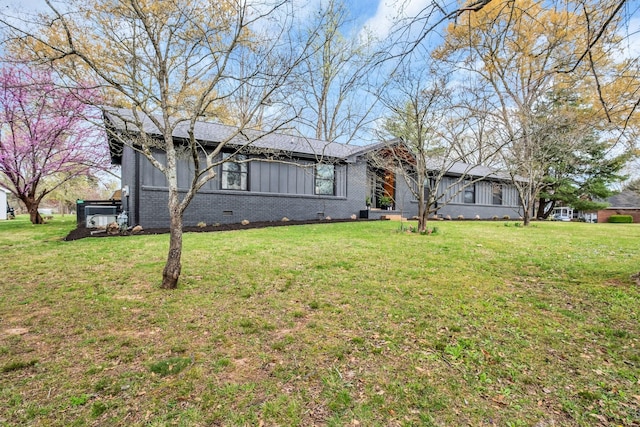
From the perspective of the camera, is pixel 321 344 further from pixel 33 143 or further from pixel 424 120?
pixel 33 143

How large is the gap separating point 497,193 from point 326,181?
13.8 meters

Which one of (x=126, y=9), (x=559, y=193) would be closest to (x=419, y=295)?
(x=126, y=9)

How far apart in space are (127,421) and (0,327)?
237 cm

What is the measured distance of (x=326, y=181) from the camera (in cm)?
1434

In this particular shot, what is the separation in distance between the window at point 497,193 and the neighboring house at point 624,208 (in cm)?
1692

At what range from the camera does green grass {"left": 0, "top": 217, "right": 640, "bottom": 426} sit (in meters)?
2.03

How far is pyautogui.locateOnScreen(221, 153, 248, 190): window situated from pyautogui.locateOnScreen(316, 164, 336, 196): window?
351 cm

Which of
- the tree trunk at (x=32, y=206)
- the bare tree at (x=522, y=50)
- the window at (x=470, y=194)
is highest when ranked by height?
the bare tree at (x=522, y=50)

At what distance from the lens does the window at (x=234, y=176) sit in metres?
11.8

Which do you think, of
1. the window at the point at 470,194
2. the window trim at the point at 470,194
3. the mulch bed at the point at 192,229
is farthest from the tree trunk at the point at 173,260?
the window at the point at 470,194

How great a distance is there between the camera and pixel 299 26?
14.8 feet

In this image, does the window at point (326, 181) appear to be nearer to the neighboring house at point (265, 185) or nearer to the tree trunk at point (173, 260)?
the neighboring house at point (265, 185)

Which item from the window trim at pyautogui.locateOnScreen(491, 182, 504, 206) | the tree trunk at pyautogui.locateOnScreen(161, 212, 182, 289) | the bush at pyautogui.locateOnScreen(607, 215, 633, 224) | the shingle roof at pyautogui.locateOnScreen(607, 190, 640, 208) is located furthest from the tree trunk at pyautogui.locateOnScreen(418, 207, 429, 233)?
the shingle roof at pyautogui.locateOnScreen(607, 190, 640, 208)

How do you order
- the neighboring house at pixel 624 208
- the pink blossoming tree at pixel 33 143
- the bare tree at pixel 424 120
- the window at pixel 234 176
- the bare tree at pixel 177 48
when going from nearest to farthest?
the bare tree at pixel 177 48
the bare tree at pixel 424 120
the window at pixel 234 176
the pink blossoming tree at pixel 33 143
the neighboring house at pixel 624 208
